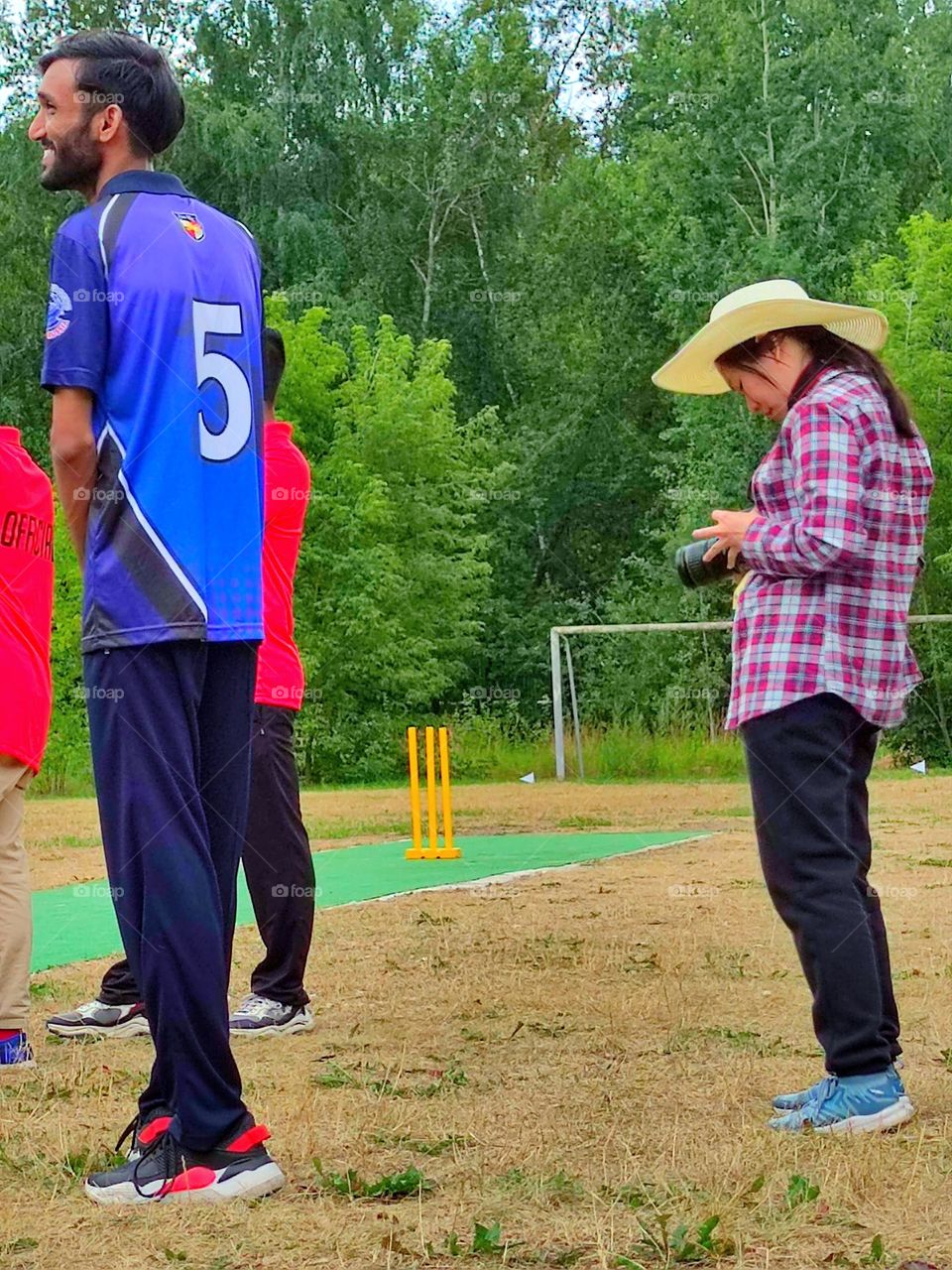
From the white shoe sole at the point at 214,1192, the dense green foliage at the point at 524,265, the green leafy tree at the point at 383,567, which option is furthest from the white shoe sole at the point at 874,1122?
the dense green foliage at the point at 524,265

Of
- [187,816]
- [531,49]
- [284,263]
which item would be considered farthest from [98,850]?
[531,49]

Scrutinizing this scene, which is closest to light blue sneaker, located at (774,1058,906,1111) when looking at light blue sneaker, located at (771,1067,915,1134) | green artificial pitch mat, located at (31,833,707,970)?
light blue sneaker, located at (771,1067,915,1134)

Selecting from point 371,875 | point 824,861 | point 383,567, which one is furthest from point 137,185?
point 383,567

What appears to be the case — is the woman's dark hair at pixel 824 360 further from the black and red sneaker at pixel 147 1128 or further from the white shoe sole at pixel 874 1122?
the black and red sneaker at pixel 147 1128

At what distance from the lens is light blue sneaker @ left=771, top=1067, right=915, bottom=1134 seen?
3.43 meters

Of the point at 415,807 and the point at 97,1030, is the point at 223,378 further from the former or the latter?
the point at 415,807

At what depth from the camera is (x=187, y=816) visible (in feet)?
10.0

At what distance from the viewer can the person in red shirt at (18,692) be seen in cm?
452

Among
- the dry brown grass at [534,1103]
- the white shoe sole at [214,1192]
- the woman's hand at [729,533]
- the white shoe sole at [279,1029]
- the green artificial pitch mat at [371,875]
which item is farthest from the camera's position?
the green artificial pitch mat at [371,875]

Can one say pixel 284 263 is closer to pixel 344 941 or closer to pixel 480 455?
pixel 480 455

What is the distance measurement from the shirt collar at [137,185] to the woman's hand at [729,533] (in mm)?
1254

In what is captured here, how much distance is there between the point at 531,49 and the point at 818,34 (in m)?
6.65

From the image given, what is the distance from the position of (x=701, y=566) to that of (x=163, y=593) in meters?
1.28

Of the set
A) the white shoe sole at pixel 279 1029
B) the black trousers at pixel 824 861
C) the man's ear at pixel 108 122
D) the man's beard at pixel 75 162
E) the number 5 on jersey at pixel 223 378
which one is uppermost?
the man's ear at pixel 108 122
